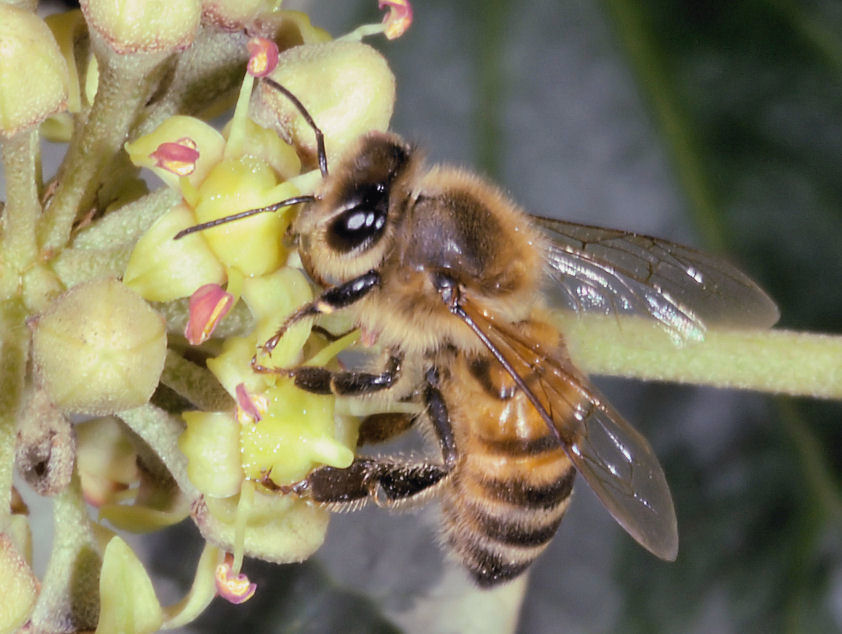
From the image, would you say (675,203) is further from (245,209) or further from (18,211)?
(18,211)

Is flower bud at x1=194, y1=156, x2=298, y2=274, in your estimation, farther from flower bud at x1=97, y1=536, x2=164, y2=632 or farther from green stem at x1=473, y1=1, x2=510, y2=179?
green stem at x1=473, y1=1, x2=510, y2=179

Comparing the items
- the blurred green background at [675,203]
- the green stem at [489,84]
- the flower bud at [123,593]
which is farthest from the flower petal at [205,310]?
the green stem at [489,84]

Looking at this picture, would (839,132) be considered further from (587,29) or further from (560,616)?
(560,616)

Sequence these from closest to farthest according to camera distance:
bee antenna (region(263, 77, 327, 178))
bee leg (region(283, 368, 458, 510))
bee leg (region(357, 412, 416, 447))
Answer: bee antenna (region(263, 77, 327, 178)) < bee leg (region(283, 368, 458, 510)) < bee leg (region(357, 412, 416, 447))

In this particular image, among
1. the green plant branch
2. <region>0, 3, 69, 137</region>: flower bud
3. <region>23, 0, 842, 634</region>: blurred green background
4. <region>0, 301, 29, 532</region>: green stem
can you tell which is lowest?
<region>23, 0, 842, 634</region>: blurred green background

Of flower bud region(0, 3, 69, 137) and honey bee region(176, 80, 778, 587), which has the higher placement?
flower bud region(0, 3, 69, 137)

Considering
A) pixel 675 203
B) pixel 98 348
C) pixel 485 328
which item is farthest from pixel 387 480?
pixel 675 203

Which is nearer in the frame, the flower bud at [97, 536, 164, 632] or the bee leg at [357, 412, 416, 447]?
the flower bud at [97, 536, 164, 632]

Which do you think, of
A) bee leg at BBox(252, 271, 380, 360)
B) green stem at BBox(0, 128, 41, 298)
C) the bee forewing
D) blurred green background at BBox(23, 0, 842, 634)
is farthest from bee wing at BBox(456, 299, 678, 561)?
blurred green background at BBox(23, 0, 842, 634)
